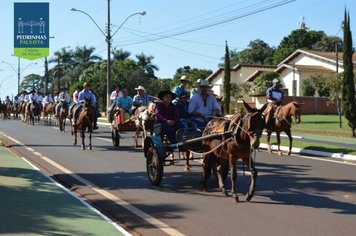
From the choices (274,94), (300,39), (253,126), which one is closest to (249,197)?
(253,126)

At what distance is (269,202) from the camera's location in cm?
991

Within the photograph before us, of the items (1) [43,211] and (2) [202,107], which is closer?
(1) [43,211]

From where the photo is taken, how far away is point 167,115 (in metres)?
12.5

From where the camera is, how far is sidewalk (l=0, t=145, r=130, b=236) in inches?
303

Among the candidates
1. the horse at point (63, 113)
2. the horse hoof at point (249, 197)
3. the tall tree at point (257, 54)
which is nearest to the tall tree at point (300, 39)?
the tall tree at point (257, 54)

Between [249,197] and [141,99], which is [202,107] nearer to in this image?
[249,197]

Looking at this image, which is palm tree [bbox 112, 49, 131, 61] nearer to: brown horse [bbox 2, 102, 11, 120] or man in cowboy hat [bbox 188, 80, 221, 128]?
brown horse [bbox 2, 102, 11, 120]

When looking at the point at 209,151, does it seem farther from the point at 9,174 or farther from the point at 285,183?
the point at 9,174

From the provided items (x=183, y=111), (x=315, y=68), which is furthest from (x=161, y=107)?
(x=315, y=68)

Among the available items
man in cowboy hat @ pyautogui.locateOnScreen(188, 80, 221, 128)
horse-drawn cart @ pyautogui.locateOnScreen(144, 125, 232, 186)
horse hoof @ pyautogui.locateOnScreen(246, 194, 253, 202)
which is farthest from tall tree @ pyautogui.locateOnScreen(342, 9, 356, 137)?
horse hoof @ pyautogui.locateOnScreen(246, 194, 253, 202)

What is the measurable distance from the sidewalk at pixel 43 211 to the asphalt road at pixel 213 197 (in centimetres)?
39

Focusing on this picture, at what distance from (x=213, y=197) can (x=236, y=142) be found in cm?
132

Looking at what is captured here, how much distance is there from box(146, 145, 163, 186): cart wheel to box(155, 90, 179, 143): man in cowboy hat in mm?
518

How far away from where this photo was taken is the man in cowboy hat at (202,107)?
1239cm
